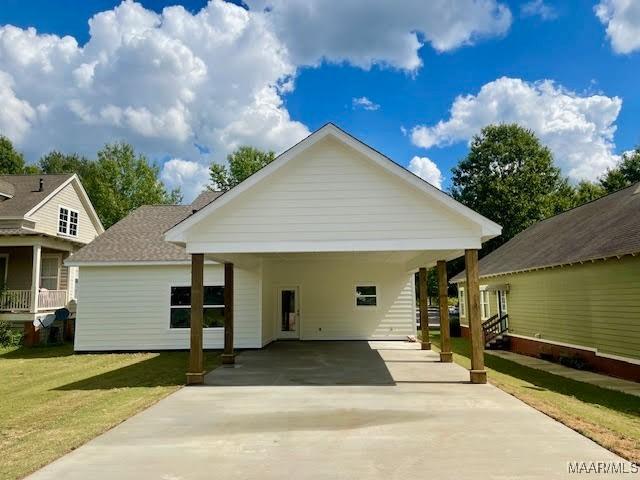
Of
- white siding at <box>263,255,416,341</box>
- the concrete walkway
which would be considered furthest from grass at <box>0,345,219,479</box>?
the concrete walkway

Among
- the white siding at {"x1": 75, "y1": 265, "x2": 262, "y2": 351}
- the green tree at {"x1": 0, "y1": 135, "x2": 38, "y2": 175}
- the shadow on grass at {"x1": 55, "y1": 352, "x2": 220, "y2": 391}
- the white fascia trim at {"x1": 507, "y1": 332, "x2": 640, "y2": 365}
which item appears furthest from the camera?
the green tree at {"x1": 0, "y1": 135, "x2": 38, "y2": 175}

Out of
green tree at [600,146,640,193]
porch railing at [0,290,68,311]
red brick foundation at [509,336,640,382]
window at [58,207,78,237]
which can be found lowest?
red brick foundation at [509,336,640,382]

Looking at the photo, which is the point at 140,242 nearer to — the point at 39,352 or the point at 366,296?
the point at 39,352

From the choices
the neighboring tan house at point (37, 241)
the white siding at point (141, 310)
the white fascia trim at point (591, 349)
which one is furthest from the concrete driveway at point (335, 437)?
the neighboring tan house at point (37, 241)

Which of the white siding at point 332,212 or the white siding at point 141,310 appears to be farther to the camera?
the white siding at point 141,310

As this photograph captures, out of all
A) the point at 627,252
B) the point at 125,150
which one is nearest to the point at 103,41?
the point at 627,252

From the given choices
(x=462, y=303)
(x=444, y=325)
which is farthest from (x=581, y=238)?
(x=462, y=303)

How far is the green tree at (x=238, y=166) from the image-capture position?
4303cm

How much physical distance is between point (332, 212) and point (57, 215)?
1855cm

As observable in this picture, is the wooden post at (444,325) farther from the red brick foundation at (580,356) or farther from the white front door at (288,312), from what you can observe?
the white front door at (288,312)

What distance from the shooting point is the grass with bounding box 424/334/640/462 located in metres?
5.65

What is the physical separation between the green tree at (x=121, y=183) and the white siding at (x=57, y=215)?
15.6 metres

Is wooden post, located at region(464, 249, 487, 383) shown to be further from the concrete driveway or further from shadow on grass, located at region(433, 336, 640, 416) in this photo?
shadow on grass, located at region(433, 336, 640, 416)

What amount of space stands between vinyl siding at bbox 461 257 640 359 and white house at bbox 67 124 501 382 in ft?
13.0
